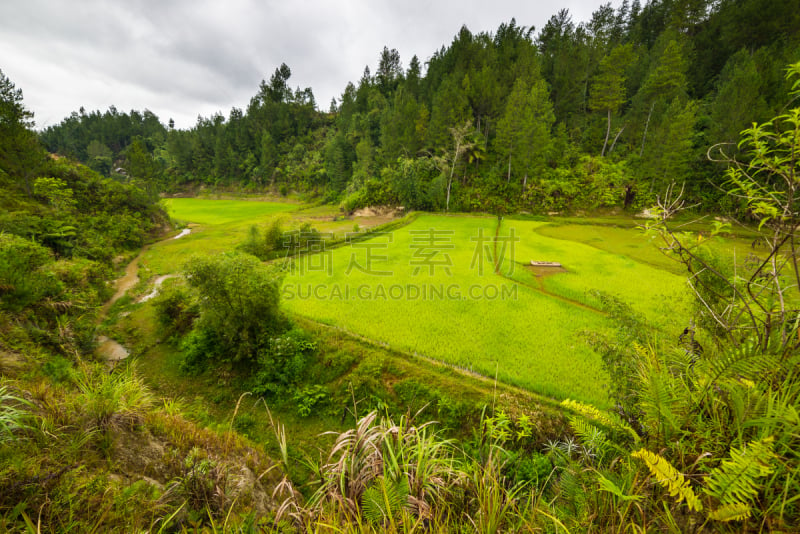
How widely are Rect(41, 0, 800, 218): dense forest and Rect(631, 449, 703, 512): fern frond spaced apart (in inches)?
990

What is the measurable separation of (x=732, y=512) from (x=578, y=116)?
37.0 metres

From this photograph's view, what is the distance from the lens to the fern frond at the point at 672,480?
5.05 ft

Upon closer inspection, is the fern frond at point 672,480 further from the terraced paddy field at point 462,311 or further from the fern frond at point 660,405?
the terraced paddy field at point 462,311

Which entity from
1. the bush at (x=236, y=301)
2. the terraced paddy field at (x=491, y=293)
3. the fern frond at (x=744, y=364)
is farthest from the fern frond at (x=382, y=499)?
the bush at (x=236, y=301)

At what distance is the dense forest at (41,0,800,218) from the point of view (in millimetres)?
21109

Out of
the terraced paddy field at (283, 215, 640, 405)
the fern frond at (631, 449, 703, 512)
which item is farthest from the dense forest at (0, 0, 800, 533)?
the terraced paddy field at (283, 215, 640, 405)

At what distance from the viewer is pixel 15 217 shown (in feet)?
37.2

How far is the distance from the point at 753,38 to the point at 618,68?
49.0 feet

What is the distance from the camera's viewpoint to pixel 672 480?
5.37 ft

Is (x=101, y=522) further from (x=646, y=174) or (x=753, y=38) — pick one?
(x=753, y=38)

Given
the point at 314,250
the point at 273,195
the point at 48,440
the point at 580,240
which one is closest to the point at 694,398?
the point at 48,440

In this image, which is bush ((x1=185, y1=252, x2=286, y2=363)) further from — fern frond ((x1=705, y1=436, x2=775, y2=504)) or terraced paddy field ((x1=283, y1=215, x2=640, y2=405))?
fern frond ((x1=705, y1=436, x2=775, y2=504))

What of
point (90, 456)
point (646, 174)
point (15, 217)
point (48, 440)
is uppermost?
point (646, 174)

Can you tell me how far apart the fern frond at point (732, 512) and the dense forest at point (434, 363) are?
0.01 m
